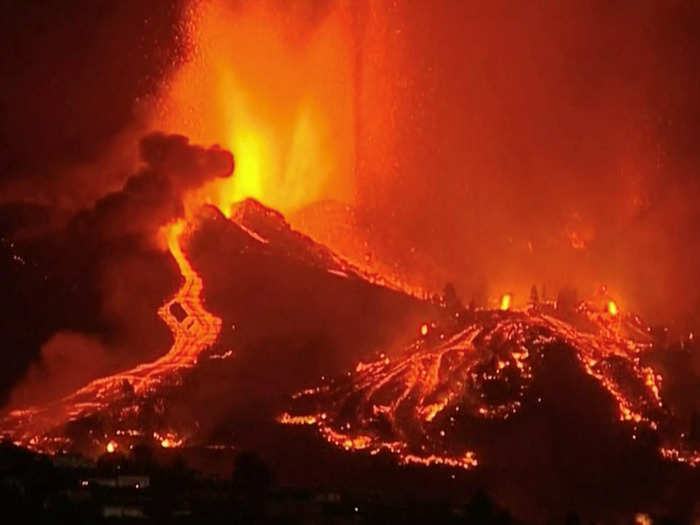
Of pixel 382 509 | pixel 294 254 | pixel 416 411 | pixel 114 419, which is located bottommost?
pixel 382 509

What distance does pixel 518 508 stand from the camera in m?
64.6

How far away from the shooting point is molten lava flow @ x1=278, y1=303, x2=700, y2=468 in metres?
68.0

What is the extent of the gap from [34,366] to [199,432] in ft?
26.3

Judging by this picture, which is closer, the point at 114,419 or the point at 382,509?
the point at 382,509

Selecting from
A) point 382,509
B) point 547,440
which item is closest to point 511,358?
point 547,440

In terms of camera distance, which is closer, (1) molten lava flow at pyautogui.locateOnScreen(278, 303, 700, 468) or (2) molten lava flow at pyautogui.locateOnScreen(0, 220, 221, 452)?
(2) molten lava flow at pyautogui.locateOnScreen(0, 220, 221, 452)

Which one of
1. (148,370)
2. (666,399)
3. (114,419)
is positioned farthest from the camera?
(666,399)

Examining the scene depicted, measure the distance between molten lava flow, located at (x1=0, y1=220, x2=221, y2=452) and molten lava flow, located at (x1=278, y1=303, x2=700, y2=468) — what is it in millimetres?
3838

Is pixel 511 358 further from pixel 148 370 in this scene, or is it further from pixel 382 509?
pixel 382 509

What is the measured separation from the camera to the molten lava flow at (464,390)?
223ft

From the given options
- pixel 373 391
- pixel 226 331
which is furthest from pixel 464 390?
pixel 226 331

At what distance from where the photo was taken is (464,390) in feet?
233

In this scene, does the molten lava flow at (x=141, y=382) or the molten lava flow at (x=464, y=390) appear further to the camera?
the molten lava flow at (x=464, y=390)

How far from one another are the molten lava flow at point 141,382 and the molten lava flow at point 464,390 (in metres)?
3.84
